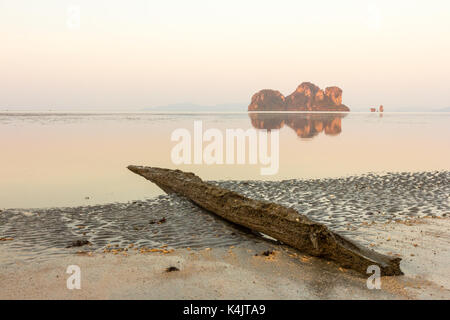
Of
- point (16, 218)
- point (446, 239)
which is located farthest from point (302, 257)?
point (16, 218)

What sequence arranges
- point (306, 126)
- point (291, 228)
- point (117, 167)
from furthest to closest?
point (306, 126)
point (117, 167)
point (291, 228)

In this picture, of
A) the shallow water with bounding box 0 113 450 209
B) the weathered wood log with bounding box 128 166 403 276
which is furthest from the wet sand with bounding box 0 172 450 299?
the shallow water with bounding box 0 113 450 209

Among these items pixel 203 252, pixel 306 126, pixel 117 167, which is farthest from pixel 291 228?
pixel 306 126

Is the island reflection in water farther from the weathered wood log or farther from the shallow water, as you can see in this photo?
the weathered wood log

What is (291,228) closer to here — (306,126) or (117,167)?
(117,167)

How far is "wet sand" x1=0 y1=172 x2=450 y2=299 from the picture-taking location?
745 centimetres

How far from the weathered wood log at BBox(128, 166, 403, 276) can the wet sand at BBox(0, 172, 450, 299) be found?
0.28 metres

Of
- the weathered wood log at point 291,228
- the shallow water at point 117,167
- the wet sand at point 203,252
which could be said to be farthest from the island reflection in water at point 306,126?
the weathered wood log at point 291,228

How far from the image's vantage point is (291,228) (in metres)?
9.71

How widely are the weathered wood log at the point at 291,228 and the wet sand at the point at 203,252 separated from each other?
28 centimetres

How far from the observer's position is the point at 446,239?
10508mm

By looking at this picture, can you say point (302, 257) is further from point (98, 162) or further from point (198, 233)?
point (98, 162)

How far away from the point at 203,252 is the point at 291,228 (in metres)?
2.57

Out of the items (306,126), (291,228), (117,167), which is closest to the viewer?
(291,228)
